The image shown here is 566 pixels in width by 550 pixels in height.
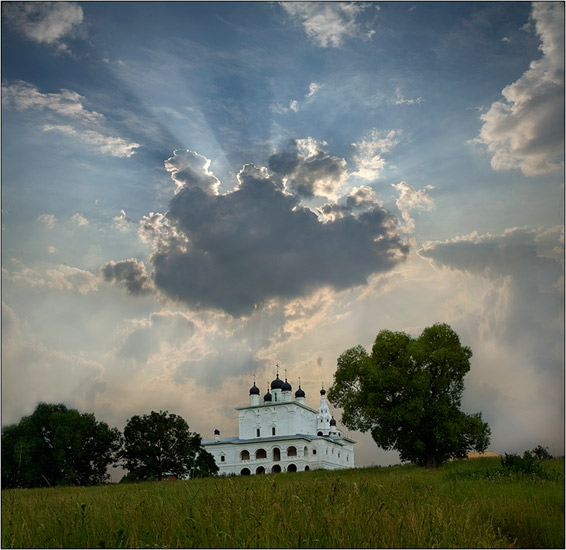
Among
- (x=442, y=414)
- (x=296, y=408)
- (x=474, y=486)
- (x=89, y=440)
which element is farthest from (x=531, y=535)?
(x=296, y=408)

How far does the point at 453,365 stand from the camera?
34219 mm

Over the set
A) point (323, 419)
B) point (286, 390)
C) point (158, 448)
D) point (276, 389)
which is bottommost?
point (158, 448)

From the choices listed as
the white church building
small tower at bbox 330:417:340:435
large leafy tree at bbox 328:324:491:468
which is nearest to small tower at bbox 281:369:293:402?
the white church building

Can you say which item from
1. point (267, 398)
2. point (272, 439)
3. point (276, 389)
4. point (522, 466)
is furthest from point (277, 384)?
point (522, 466)

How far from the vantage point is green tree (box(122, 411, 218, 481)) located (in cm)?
4903

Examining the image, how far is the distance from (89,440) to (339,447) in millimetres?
45818

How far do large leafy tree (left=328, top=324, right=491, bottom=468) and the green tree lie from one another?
21092 mm

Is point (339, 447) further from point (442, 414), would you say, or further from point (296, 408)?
point (442, 414)

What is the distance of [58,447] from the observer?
164ft

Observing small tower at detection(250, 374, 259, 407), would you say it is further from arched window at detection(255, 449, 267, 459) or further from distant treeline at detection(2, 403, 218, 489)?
distant treeline at detection(2, 403, 218, 489)

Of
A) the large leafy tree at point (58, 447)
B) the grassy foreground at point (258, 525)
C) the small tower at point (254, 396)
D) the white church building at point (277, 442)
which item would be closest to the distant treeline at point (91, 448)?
the large leafy tree at point (58, 447)

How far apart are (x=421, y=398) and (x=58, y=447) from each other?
3547 cm

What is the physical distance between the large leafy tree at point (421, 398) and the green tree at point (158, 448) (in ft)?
69.2

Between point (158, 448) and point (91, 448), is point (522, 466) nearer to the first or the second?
point (158, 448)
